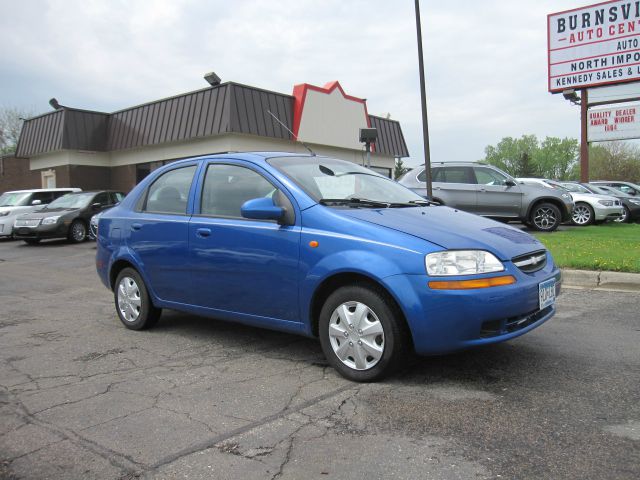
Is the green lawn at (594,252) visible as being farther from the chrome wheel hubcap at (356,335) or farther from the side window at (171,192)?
the side window at (171,192)

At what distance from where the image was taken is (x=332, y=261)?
377cm

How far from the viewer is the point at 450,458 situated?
267 cm

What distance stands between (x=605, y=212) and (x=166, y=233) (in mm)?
13845

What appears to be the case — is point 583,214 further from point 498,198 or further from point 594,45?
point 594,45

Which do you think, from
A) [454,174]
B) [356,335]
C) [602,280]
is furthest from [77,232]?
[356,335]

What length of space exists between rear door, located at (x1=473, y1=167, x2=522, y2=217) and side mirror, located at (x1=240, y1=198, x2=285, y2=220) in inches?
400

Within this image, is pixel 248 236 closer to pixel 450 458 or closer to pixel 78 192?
pixel 450 458

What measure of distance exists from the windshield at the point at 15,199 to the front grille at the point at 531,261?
1774 centimetres

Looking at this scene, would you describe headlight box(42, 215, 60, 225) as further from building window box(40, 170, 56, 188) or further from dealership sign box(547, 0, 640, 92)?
dealership sign box(547, 0, 640, 92)

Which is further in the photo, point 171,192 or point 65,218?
point 65,218

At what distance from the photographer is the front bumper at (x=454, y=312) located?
342 centimetres

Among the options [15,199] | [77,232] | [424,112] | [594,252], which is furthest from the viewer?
[15,199]

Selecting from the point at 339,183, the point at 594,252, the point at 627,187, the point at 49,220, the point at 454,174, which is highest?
the point at 454,174

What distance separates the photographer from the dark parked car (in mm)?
15234
